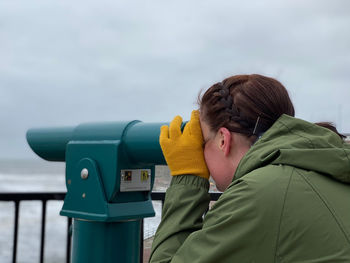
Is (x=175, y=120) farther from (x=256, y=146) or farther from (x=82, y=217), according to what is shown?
(x=82, y=217)

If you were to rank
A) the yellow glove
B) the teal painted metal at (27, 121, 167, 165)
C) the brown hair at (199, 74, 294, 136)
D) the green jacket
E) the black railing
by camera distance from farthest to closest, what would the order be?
1. the black railing
2. the teal painted metal at (27, 121, 167, 165)
3. the yellow glove
4. the brown hair at (199, 74, 294, 136)
5. the green jacket

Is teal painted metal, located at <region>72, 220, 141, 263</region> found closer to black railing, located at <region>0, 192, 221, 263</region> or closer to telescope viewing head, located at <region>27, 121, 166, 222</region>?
telescope viewing head, located at <region>27, 121, 166, 222</region>

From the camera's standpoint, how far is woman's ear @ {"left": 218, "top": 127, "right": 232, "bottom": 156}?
1.19 m

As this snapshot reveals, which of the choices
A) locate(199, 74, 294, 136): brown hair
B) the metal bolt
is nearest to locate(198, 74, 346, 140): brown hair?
locate(199, 74, 294, 136): brown hair

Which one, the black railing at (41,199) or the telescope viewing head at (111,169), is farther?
the black railing at (41,199)

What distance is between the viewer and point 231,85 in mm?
1202

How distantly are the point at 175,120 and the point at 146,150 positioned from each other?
0.22m

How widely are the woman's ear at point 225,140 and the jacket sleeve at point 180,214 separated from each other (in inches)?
4.7

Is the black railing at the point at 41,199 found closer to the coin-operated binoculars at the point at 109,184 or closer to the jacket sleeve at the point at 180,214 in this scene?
the coin-operated binoculars at the point at 109,184

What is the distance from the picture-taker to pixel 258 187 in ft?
3.04

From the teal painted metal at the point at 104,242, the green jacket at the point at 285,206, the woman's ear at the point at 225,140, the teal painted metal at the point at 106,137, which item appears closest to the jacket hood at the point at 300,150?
the green jacket at the point at 285,206

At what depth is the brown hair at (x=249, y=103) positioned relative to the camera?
45.1 inches

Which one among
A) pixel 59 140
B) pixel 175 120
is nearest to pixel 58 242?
pixel 59 140

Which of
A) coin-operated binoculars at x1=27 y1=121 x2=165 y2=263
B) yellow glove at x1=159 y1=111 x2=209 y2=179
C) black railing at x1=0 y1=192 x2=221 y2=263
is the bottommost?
black railing at x1=0 y1=192 x2=221 y2=263
